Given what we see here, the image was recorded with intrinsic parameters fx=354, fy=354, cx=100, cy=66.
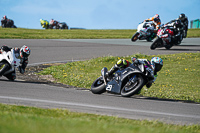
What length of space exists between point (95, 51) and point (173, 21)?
209 inches

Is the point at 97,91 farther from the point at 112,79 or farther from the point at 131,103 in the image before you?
the point at 131,103

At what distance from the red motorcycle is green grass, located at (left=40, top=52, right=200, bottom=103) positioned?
292 cm

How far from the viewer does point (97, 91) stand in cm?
962

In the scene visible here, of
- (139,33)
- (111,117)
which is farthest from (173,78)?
(139,33)

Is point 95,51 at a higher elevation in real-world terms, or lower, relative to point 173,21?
lower

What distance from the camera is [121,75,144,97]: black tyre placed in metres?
8.70

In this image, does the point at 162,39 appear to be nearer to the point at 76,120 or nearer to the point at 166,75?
the point at 166,75

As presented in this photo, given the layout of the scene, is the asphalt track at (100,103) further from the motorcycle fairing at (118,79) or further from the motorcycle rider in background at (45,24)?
the motorcycle rider in background at (45,24)

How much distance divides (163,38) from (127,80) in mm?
12849

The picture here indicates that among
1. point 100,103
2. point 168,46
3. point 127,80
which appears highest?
point 168,46

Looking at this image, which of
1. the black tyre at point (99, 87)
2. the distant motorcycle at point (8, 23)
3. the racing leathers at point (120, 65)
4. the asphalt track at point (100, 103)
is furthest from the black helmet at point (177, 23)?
the distant motorcycle at point (8, 23)

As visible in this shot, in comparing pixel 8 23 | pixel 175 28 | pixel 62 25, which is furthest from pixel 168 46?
pixel 62 25

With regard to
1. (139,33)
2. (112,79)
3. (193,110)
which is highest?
(139,33)

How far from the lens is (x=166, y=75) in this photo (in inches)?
553
